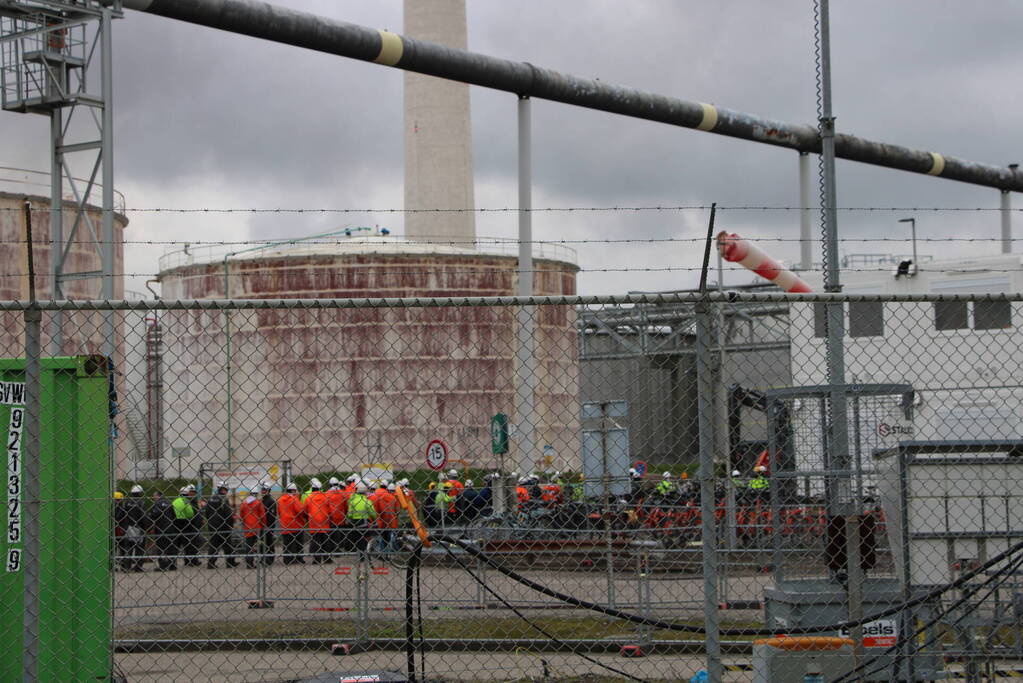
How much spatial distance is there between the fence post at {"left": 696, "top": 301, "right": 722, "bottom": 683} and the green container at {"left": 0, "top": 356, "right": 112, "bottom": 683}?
3.00m

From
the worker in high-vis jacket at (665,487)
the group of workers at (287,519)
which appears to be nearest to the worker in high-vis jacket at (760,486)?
the worker in high-vis jacket at (665,487)

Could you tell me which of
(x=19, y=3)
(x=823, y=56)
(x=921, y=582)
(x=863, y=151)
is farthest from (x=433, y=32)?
(x=921, y=582)

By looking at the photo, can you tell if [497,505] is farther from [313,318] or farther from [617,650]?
[313,318]

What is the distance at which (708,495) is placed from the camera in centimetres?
568

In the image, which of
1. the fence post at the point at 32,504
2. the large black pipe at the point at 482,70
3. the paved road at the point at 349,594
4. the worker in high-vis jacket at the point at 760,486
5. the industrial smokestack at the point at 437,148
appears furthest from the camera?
the industrial smokestack at the point at 437,148

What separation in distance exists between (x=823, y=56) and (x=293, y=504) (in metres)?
11.1

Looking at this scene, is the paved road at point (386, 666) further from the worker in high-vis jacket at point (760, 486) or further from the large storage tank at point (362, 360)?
the large storage tank at point (362, 360)

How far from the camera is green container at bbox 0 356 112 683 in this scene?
6.21 meters

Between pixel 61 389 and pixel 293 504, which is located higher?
pixel 61 389

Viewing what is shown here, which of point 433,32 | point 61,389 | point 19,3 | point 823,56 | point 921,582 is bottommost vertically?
point 921,582

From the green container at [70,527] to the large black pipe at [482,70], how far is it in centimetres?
1393

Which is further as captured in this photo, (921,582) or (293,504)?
(293,504)

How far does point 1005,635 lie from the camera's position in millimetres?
11016

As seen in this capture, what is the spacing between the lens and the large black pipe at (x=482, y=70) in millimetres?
20609
